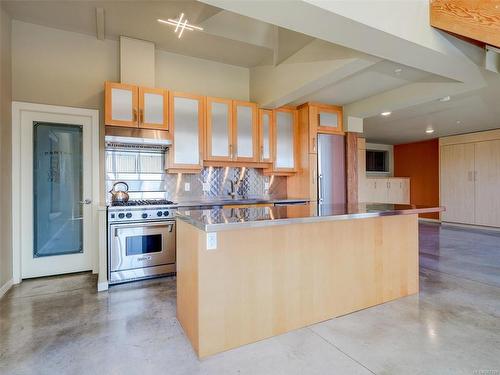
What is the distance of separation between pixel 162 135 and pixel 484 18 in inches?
129

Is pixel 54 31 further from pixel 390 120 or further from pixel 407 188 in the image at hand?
pixel 407 188

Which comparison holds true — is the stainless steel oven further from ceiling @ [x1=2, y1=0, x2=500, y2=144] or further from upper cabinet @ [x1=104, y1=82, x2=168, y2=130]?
ceiling @ [x1=2, y1=0, x2=500, y2=144]

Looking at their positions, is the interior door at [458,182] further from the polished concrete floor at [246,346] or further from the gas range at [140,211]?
the gas range at [140,211]

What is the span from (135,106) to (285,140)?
226 centimetres

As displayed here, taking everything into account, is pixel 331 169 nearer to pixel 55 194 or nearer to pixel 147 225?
pixel 147 225

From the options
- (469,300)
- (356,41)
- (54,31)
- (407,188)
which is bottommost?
(469,300)

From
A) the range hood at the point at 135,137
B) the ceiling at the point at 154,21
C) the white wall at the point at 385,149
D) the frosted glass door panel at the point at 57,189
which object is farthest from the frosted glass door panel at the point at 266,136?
the white wall at the point at 385,149

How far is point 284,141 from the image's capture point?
14.6 feet

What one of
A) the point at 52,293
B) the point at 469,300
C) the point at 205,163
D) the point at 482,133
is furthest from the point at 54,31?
the point at 482,133

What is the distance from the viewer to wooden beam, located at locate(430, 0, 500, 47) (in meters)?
2.08

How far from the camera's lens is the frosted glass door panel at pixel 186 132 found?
12.1 feet

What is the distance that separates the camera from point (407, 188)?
8.58m

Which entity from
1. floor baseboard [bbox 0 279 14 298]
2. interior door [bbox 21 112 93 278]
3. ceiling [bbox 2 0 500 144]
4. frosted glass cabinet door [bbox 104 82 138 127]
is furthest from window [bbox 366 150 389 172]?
floor baseboard [bbox 0 279 14 298]

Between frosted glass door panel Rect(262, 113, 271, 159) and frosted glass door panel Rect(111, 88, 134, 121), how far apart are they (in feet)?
6.20
